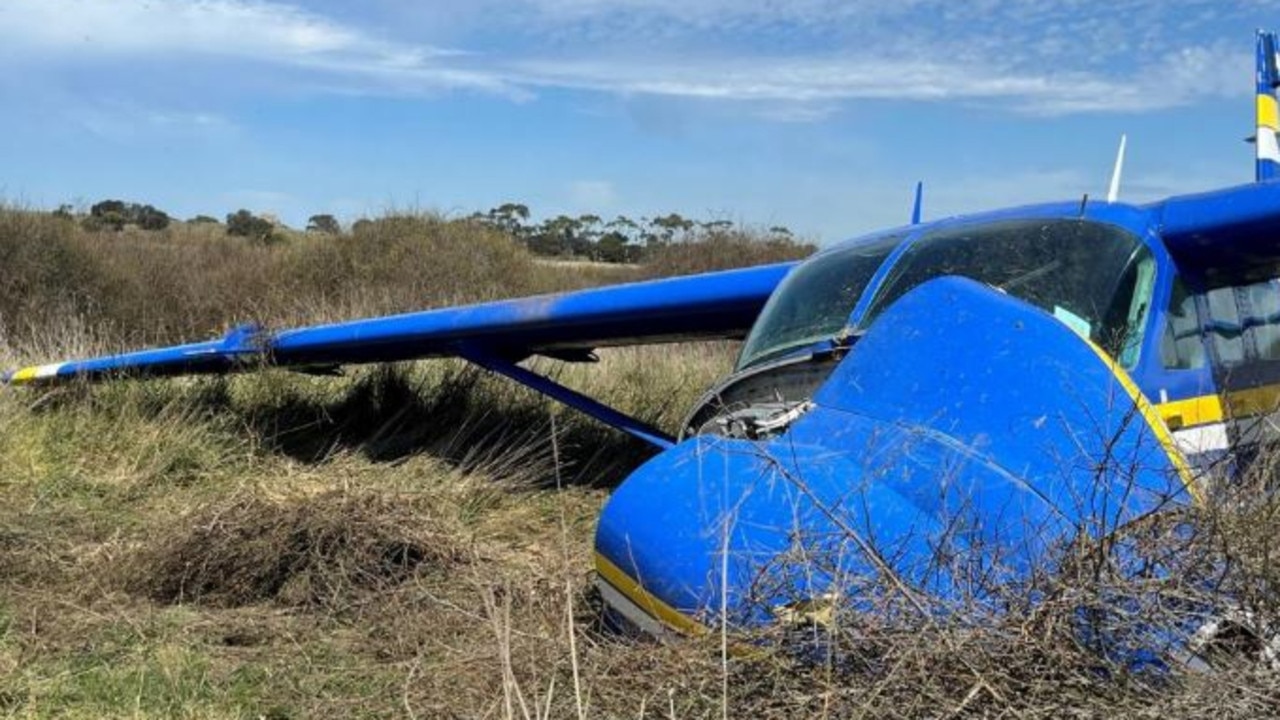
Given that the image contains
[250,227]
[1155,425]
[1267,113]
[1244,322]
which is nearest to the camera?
[1155,425]

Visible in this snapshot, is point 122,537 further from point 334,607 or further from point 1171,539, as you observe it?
point 1171,539

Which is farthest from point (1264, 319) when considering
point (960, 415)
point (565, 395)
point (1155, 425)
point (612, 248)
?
point (612, 248)

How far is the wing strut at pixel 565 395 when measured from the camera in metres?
8.09

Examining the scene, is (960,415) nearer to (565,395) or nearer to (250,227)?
(565,395)

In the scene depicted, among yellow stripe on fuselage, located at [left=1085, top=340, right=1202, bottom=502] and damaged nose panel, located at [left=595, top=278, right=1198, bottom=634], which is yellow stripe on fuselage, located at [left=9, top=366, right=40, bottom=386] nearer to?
damaged nose panel, located at [left=595, top=278, right=1198, bottom=634]

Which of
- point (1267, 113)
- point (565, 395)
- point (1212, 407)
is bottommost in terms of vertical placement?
point (565, 395)

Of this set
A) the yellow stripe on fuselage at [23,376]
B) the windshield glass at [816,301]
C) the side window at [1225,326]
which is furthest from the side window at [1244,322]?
the yellow stripe on fuselage at [23,376]

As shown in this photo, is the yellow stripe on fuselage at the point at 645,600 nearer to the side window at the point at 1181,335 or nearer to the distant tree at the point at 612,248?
the side window at the point at 1181,335

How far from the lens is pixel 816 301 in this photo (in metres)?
5.42

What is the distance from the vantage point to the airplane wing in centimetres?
787

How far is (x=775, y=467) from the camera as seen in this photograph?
133 inches

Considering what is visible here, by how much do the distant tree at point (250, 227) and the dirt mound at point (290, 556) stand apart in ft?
86.0

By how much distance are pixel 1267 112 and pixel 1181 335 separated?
651 centimetres

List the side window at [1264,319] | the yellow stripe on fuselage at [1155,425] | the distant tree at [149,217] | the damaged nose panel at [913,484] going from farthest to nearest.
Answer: the distant tree at [149,217]
the side window at [1264,319]
the yellow stripe on fuselage at [1155,425]
the damaged nose panel at [913,484]
